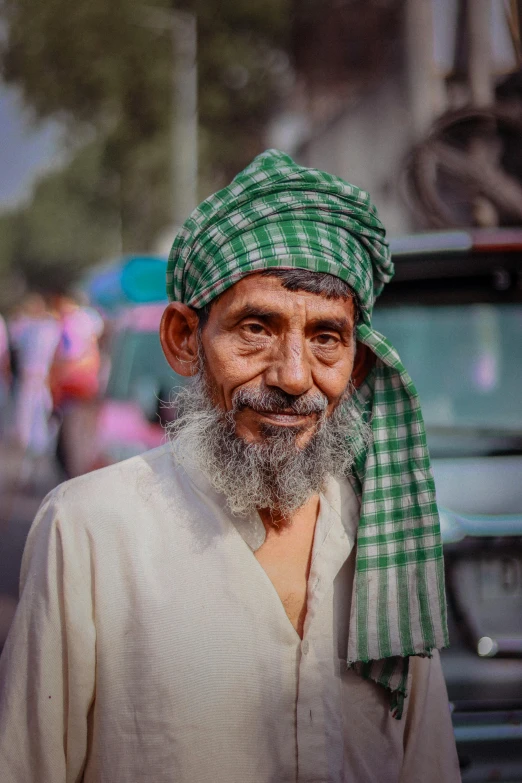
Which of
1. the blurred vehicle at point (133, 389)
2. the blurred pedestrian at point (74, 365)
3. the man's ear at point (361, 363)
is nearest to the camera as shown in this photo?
the man's ear at point (361, 363)

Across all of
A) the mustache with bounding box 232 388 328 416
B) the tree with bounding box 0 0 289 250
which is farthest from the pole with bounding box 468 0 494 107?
the tree with bounding box 0 0 289 250

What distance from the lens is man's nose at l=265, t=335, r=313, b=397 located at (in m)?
1.59

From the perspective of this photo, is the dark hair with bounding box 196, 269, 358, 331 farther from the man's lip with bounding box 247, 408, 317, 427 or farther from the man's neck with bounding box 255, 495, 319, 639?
the man's neck with bounding box 255, 495, 319, 639

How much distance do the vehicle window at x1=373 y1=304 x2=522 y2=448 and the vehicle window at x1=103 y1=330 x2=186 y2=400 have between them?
83.5 inches

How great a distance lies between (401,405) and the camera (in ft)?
5.70

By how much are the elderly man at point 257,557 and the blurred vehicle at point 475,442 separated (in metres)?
A: 1.15

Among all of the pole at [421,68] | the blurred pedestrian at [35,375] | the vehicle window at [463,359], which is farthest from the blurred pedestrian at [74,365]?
the pole at [421,68]

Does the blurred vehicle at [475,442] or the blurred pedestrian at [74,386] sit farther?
the blurred pedestrian at [74,386]

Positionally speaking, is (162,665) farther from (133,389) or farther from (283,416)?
(133,389)

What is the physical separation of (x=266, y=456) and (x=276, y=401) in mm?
112

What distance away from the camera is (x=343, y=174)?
67.5 ft

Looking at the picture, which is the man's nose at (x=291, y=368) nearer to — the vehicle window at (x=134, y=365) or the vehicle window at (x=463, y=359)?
the vehicle window at (x=463, y=359)

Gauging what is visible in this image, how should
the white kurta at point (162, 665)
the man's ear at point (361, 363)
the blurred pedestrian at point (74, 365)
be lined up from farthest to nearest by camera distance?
the blurred pedestrian at point (74, 365)
the man's ear at point (361, 363)
the white kurta at point (162, 665)

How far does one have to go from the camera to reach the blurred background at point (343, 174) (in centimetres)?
291
